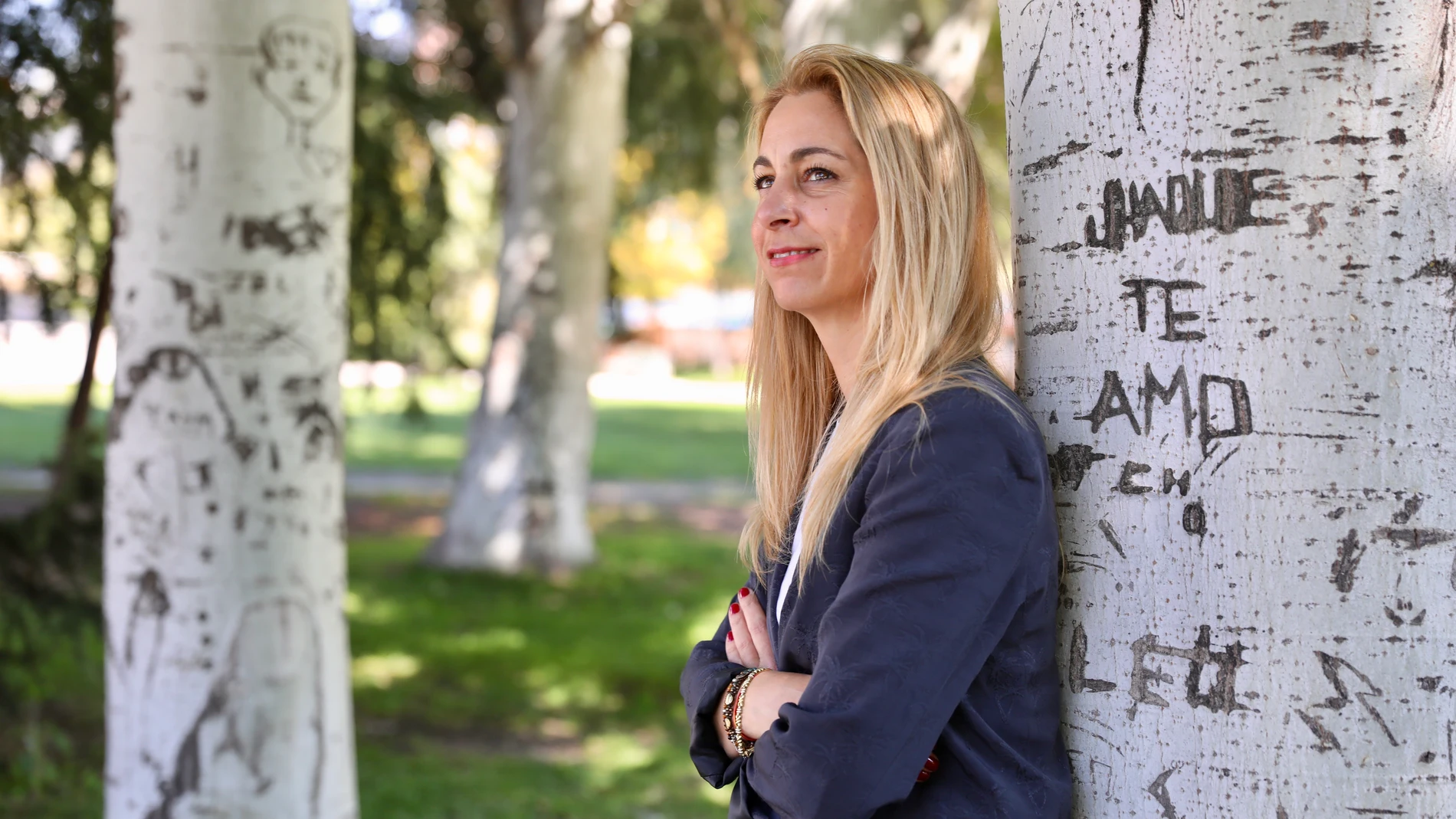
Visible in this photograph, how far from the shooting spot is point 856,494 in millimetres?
1708

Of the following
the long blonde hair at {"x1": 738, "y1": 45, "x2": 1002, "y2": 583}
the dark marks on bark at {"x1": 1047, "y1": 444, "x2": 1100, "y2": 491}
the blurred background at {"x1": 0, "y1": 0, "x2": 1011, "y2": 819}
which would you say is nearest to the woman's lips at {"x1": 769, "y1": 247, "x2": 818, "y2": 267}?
the long blonde hair at {"x1": 738, "y1": 45, "x2": 1002, "y2": 583}

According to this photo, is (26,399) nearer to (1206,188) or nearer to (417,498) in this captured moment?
(417,498)

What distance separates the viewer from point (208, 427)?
3.12 metres

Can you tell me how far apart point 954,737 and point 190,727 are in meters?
2.16

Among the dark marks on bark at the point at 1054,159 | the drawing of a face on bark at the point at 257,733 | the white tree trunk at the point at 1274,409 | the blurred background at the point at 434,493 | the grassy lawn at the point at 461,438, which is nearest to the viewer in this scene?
the white tree trunk at the point at 1274,409

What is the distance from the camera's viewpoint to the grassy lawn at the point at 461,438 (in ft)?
60.3

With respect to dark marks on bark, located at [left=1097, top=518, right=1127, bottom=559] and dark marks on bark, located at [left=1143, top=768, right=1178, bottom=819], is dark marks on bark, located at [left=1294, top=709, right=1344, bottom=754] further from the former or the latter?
dark marks on bark, located at [left=1097, top=518, right=1127, bottom=559]

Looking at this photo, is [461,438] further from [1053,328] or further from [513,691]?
[1053,328]

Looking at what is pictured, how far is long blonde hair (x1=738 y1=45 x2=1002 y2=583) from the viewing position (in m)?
1.75

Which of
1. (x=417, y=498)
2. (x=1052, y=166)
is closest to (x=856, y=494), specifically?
(x=1052, y=166)

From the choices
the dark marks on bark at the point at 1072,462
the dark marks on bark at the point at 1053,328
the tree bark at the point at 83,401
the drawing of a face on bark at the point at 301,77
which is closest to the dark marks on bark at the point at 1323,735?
the dark marks on bark at the point at 1072,462

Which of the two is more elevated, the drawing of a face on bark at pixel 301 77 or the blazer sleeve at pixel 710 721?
the drawing of a face on bark at pixel 301 77

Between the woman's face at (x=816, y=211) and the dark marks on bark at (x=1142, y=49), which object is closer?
the dark marks on bark at (x=1142, y=49)

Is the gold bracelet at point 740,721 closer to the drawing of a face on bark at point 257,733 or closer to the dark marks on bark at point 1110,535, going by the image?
the dark marks on bark at point 1110,535
